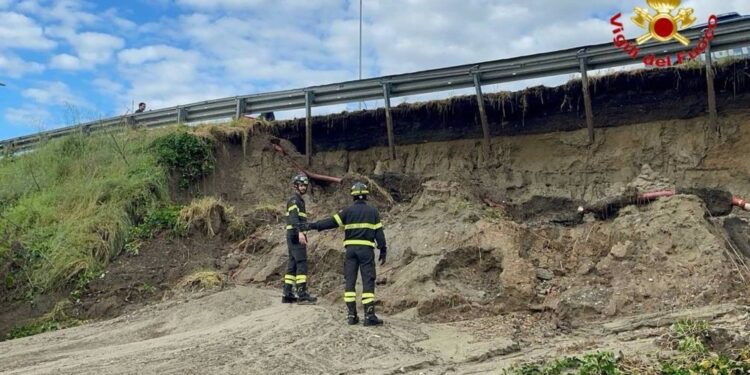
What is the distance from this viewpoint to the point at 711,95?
1260 cm

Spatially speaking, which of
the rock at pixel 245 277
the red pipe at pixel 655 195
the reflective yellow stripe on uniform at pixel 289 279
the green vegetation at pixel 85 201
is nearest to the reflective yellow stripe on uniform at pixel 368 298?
the reflective yellow stripe on uniform at pixel 289 279

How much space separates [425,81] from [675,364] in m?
9.63

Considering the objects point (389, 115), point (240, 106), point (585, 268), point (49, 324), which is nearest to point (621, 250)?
point (585, 268)

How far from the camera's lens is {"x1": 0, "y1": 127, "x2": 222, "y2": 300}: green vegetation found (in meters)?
13.7

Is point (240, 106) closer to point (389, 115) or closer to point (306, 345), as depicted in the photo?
point (389, 115)

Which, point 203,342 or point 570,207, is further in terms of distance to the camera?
point 570,207

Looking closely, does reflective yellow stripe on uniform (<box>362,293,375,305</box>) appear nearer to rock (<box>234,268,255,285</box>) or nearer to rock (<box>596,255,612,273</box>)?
rock (<box>596,255,612,273</box>)

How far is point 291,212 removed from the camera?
10844 mm

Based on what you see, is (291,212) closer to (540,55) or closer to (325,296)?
(325,296)

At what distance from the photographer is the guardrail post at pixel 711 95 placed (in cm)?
1247

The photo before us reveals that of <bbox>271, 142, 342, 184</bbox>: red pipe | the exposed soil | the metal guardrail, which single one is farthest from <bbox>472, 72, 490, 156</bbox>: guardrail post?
<bbox>271, 142, 342, 184</bbox>: red pipe

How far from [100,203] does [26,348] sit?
18.2 ft

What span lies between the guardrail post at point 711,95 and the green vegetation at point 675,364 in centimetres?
668

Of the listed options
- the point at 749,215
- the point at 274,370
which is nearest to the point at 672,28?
the point at 749,215
